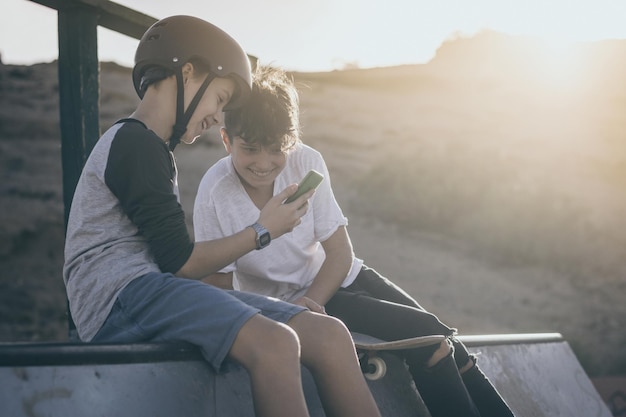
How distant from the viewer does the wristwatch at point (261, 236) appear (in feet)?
7.63

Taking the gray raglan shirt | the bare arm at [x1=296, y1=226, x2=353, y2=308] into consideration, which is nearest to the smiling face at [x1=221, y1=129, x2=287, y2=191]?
the bare arm at [x1=296, y1=226, x2=353, y2=308]

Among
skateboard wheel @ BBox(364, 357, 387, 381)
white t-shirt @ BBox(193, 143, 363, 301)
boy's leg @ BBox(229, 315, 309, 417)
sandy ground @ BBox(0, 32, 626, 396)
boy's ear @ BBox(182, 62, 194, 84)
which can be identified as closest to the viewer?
boy's leg @ BBox(229, 315, 309, 417)

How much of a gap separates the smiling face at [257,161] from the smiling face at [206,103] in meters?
0.29

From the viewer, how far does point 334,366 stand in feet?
6.74

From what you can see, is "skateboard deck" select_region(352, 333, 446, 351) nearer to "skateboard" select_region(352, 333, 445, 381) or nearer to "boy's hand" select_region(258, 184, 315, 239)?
"skateboard" select_region(352, 333, 445, 381)

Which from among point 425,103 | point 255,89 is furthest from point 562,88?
point 255,89

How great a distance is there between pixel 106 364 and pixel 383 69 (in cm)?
3801

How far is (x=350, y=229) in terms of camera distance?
16.3 metres

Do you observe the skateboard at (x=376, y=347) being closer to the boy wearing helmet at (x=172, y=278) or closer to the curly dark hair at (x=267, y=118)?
the boy wearing helmet at (x=172, y=278)

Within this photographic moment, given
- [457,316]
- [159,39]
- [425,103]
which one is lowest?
[457,316]

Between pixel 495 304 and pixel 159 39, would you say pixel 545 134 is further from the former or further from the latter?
pixel 159 39

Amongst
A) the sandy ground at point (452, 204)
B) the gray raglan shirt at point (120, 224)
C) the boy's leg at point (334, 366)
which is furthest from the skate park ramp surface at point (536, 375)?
the sandy ground at point (452, 204)

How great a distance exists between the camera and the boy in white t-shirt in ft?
9.00

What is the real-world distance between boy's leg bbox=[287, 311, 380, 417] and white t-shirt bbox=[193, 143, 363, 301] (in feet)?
2.77
